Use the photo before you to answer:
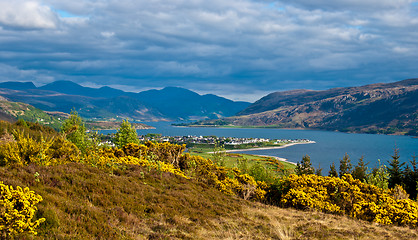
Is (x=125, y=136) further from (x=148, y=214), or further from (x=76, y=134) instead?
(x=148, y=214)

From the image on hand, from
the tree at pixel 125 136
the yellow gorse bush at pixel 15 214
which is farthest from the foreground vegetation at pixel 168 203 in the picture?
the tree at pixel 125 136

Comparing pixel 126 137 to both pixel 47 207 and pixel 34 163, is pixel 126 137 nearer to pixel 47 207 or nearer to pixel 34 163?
pixel 34 163

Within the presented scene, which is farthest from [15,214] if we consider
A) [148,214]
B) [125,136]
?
[125,136]

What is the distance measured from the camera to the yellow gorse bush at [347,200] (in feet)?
73.8

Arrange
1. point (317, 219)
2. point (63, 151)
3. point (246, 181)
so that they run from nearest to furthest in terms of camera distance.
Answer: point (317, 219) → point (63, 151) → point (246, 181)

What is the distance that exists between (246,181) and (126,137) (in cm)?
3464

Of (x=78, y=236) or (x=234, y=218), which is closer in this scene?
(x=78, y=236)

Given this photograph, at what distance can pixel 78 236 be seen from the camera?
429 inches

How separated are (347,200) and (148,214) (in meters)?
18.0

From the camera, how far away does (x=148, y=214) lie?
1554 centimetres

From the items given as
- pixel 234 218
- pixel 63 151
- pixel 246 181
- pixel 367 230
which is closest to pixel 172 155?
pixel 246 181

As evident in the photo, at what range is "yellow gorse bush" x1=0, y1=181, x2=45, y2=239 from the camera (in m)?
10.1

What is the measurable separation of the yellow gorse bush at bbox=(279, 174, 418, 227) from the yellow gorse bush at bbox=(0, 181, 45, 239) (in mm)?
19534

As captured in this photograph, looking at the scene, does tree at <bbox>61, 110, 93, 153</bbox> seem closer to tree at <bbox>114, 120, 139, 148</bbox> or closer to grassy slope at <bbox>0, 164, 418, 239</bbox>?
tree at <bbox>114, 120, 139, 148</bbox>
